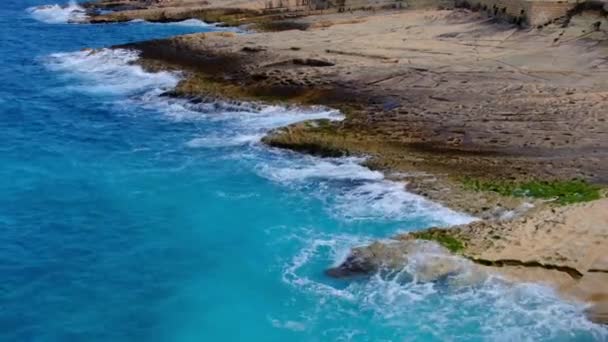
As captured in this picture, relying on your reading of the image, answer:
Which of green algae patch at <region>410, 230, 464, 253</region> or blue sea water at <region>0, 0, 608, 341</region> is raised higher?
green algae patch at <region>410, 230, 464, 253</region>

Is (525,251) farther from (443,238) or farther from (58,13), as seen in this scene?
(58,13)

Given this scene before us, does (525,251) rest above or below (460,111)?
below

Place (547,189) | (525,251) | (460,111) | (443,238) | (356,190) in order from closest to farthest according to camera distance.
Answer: (525,251) → (443,238) → (547,189) → (356,190) → (460,111)

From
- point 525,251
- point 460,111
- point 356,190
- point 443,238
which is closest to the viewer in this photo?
point 525,251

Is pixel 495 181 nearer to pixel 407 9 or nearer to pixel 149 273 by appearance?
pixel 149 273

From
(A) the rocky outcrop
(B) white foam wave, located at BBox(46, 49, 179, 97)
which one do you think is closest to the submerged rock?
(A) the rocky outcrop

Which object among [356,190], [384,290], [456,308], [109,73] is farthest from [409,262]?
[109,73]

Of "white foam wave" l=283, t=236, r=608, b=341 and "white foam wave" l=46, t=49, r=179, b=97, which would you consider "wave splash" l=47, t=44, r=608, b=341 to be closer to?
"white foam wave" l=283, t=236, r=608, b=341
